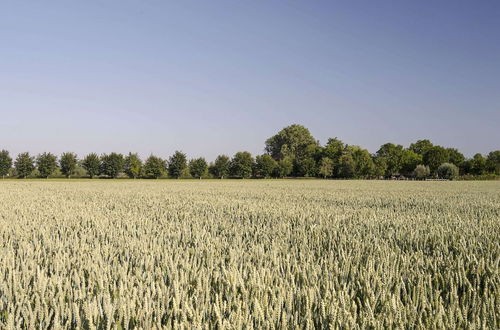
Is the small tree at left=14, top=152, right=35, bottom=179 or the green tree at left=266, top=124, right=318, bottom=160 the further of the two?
the green tree at left=266, top=124, right=318, bottom=160

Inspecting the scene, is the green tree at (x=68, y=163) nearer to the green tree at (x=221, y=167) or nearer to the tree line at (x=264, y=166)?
the tree line at (x=264, y=166)

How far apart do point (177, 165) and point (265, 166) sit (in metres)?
21.6

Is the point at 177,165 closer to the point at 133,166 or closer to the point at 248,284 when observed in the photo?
the point at 133,166

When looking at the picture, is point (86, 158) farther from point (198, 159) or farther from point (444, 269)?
point (444, 269)

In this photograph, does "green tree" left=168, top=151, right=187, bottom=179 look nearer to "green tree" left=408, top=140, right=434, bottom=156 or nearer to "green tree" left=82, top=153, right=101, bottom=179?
"green tree" left=82, top=153, right=101, bottom=179

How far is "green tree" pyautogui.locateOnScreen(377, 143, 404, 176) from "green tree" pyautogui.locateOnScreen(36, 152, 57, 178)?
8873 centimetres

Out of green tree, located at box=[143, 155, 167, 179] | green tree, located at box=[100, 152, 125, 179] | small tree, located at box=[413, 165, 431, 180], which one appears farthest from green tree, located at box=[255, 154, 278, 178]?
small tree, located at box=[413, 165, 431, 180]

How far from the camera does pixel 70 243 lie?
440cm

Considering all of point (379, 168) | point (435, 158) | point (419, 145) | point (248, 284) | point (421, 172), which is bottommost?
point (248, 284)

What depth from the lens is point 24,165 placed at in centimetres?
7500

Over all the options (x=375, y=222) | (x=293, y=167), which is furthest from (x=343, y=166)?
(x=375, y=222)

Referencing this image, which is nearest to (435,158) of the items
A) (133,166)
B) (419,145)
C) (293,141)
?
(419,145)

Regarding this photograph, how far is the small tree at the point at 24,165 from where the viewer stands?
247 ft

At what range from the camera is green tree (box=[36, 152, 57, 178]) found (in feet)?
247
